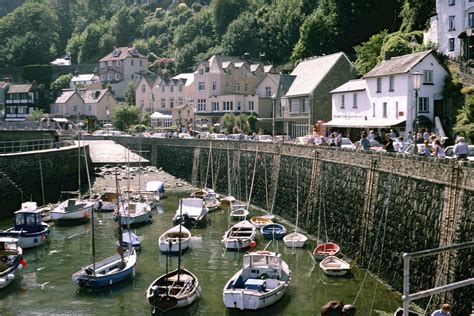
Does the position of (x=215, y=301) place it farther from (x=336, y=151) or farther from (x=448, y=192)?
(x=336, y=151)

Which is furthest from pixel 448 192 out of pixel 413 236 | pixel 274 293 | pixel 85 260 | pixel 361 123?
pixel 361 123

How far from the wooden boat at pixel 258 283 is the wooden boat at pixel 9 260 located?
1029 cm

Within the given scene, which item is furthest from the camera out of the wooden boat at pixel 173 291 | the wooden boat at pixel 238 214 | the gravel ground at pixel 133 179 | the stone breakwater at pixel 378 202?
the gravel ground at pixel 133 179

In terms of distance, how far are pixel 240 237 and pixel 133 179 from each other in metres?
30.9

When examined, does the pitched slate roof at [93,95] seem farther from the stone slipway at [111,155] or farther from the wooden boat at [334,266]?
the wooden boat at [334,266]

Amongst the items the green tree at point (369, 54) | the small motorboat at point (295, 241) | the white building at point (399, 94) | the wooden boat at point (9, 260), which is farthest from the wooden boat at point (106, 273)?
the green tree at point (369, 54)

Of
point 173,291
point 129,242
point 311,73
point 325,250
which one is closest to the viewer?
point 173,291

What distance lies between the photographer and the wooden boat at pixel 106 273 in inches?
1058

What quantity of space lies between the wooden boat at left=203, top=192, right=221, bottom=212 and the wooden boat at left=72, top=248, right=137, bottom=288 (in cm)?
1773

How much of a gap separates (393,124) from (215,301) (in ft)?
87.3

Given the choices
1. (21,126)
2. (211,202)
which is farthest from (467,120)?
(21,126)

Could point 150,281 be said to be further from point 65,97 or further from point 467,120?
point 65,97

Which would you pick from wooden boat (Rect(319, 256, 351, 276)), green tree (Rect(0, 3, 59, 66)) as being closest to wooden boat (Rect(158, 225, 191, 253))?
wooden boat (Rect(319, 256, 351, 276))

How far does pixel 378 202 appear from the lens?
28.0 metres
